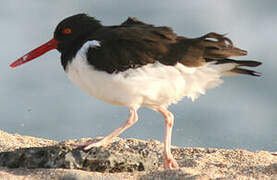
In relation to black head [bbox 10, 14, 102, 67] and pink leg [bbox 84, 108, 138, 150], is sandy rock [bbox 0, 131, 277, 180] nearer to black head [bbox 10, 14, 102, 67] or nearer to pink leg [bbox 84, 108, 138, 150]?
pink leg [bbox 84, 108, 138, 150]

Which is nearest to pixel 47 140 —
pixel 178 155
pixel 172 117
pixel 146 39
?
pixel 178 155

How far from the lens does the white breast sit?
674 cm

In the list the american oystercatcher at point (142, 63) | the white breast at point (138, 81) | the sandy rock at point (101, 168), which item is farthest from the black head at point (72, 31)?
the sandy rock at point (101, 168)

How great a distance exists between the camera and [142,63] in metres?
6.82

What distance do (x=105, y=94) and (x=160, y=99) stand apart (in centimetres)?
82

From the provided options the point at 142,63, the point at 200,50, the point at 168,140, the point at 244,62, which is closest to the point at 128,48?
the point at 142,63

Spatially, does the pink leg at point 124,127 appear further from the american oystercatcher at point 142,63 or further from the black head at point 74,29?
the black head at point 74,29

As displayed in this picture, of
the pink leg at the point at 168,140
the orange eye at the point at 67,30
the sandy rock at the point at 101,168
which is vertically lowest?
the sandy rock at the point at 101,168

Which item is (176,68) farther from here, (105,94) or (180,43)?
(105,94)

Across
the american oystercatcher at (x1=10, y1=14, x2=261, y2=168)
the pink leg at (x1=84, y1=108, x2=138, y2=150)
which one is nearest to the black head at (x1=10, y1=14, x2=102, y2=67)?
the american oystercatcher at (x1=10, y1=14, x2=261, y2=168)

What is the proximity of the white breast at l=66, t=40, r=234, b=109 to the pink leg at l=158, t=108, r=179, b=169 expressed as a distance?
0.65 metres

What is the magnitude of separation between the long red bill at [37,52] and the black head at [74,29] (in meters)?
0.18

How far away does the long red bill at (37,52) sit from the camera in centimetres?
792

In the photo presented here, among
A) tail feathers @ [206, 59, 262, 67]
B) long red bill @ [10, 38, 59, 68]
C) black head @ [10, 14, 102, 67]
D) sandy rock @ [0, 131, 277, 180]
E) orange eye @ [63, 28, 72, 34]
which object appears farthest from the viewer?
long red bill @ [10, 38, 59, 68]
